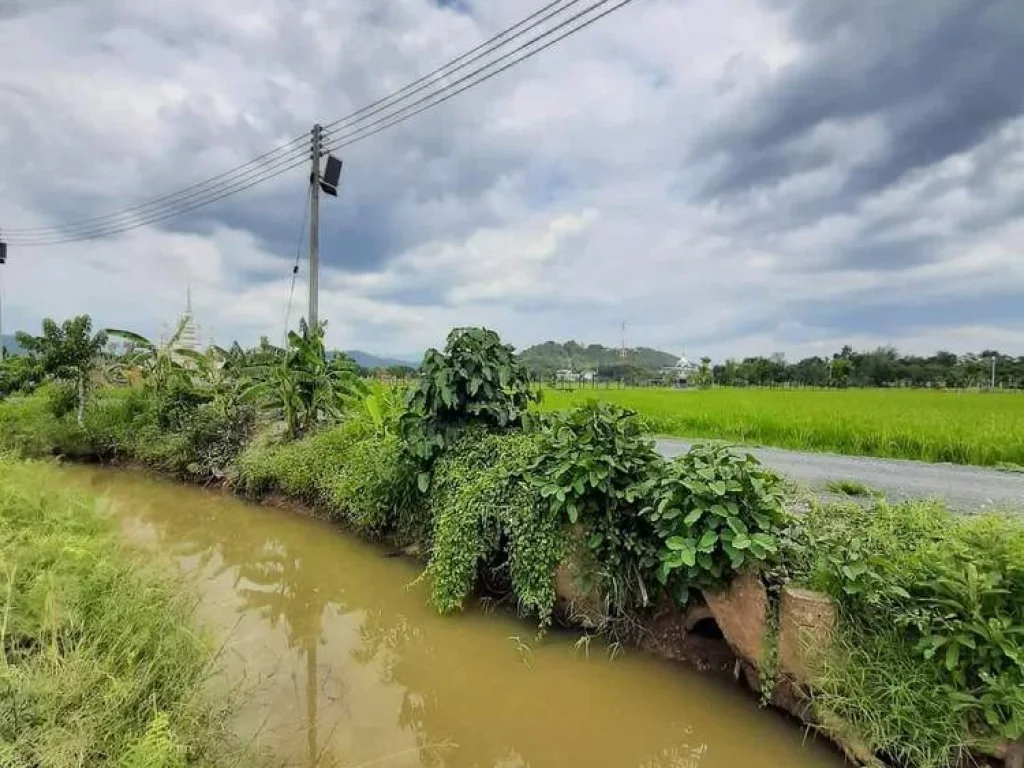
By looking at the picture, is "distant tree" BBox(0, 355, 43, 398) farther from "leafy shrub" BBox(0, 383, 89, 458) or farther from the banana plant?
the banana plant

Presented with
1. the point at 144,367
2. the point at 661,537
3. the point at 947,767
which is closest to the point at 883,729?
the point at 947,767

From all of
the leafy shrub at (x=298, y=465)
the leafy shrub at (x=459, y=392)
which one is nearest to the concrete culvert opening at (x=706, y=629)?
the leafy shrub at (x=459, y=392)

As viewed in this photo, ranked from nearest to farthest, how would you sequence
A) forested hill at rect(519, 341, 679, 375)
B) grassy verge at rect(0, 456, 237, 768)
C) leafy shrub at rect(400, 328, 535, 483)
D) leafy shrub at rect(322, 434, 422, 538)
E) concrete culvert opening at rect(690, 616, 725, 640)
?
grassy verge at rect(0, 456, 237, 768)
concrete culvert opening at rect(690, 616, 725, 640)
leafy shrub at rect(400, 328, 535, 483)
leafy shrub at rect(322, 434, 422, 538)
forested hill at rect(519, 341, 679, 375)

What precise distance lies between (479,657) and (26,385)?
12098mm

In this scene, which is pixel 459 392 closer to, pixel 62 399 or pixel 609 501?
pixel 609 501

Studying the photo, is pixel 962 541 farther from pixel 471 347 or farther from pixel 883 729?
pixel 471 347

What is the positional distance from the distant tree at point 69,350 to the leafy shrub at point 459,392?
28.6 feet

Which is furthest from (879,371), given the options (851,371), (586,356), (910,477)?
(910,477)

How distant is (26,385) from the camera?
35.3ft

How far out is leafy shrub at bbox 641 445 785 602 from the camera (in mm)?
2703

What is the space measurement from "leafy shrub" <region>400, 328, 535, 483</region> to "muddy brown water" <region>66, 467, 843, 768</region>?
49.4 inches

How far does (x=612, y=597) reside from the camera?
339cm

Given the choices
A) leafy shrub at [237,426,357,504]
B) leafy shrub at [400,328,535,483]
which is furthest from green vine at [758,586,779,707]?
leafy shrub at [237,426,357,504]

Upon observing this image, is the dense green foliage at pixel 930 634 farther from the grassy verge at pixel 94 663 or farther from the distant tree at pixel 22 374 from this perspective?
the distant tree at pixel 22 374
